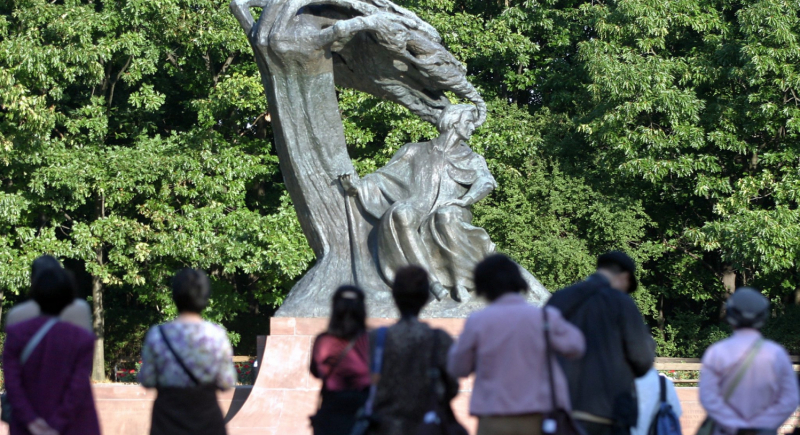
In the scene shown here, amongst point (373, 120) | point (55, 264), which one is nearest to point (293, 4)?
point (55, 264)

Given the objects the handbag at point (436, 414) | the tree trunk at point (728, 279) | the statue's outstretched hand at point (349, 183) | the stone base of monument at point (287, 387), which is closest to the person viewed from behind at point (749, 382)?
the handbag at point (436, 414)

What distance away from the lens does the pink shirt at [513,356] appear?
394cm

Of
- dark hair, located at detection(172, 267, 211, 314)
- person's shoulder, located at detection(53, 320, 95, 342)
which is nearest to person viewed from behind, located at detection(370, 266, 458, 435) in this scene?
dark hair, located at detection(172, 267, 211, 314)

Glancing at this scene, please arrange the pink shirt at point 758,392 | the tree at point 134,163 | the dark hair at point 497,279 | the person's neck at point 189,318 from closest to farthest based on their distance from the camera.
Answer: the dark hair at point 497,279 < the pink shirt at point 758,392 < the person's neck at point 189,318 < the tree at point 134,163

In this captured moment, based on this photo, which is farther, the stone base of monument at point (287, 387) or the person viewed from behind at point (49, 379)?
the stone base of monument at point (287, 387)

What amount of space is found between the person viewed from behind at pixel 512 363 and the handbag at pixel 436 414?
0.17 metres

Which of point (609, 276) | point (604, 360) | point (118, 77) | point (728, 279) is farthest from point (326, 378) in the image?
point (728, 279)

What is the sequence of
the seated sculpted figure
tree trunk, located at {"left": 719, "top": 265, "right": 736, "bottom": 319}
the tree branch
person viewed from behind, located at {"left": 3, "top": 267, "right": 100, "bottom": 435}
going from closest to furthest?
person viewed from behind, located at {"left": 3, "top": 267, "right": 100, "bottom": 435} → the seated sculpted figure → the tree branch → tree trunk, located at {"left": 719, "top": 265, "right": 736, "bottom": 319}

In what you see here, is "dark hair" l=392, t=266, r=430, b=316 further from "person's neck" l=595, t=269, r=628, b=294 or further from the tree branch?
the tree branch

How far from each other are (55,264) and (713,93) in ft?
58.5

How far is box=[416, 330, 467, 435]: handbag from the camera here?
13.6 ft

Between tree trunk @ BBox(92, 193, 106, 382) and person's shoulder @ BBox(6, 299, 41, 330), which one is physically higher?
person's shoulder @ BBox(6, 299, 41, 330)

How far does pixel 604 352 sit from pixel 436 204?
17.5 ft

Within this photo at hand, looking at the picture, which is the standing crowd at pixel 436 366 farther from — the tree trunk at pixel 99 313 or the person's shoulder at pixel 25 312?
the tree trunk at pixel 99 313
